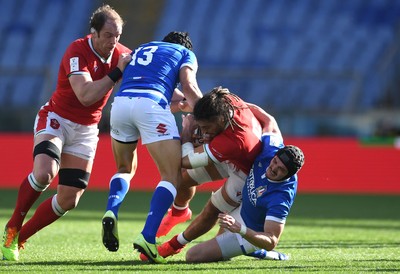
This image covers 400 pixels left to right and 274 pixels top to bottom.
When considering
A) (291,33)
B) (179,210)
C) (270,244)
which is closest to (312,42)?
(291,33)

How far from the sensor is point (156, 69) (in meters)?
6.66

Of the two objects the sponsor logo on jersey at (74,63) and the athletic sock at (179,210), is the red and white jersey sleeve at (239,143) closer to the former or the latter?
the athletic sock at (179,210)

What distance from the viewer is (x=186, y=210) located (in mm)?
7449

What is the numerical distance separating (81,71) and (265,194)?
1.73m

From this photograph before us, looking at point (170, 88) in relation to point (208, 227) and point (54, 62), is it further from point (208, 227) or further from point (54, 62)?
point (54, 62)

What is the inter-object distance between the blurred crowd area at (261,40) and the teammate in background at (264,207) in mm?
13506

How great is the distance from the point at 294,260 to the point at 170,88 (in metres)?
1.65

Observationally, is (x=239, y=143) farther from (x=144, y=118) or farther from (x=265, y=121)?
(x=144, y=118)

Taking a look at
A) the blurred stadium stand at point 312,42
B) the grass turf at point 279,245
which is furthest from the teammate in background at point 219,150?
the blurred stadium stand at point 312,42

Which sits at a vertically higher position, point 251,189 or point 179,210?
point 251,189

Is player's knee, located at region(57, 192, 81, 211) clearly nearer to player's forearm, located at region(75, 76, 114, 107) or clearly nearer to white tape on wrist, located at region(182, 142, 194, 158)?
player's forearm, located at region(75, 76, 114, 107)

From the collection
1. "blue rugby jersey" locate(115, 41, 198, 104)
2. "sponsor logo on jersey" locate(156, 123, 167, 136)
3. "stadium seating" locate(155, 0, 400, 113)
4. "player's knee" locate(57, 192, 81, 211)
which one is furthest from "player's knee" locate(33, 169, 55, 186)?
"stadium seating" locate(155, 0, 400, 113)

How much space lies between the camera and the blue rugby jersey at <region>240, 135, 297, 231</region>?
6.31m

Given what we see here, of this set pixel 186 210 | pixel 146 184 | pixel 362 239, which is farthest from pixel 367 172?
pixel 186 210
